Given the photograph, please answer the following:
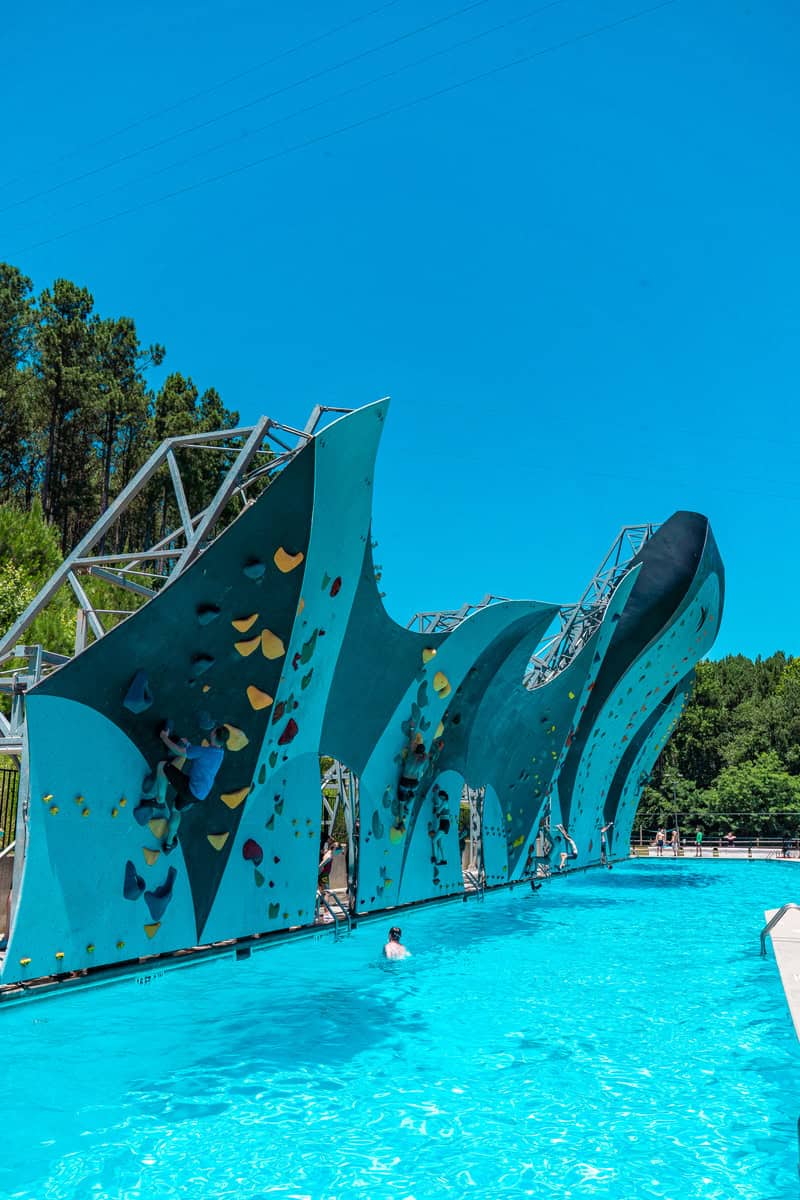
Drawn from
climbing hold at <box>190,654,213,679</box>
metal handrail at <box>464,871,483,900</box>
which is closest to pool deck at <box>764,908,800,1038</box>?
climbing hold at <box>190,654,213,679</box>

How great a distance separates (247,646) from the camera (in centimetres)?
1040

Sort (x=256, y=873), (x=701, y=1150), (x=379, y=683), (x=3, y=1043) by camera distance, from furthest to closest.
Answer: (x=379, y=683) → (x=256, y=873) → (x=3, y=1043) → (x=701, y=1150)

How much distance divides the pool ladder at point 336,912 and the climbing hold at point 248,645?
4.59 meters

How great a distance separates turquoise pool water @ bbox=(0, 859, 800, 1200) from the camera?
5738 mm

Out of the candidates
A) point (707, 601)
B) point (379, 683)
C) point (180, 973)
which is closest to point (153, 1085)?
point (180, 973)

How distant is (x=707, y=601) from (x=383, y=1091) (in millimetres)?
21232

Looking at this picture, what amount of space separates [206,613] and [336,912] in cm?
577

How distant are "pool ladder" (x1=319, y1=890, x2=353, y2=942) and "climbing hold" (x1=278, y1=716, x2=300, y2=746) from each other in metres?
2.92

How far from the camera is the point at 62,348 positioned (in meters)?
30.7

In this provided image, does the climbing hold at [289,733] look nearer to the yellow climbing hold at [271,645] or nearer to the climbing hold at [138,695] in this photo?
the yellow climbing hold at [271,645]

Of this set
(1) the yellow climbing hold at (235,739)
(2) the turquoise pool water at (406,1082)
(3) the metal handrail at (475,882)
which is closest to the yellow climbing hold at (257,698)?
(1) the yellow climbing hold at (235,739)

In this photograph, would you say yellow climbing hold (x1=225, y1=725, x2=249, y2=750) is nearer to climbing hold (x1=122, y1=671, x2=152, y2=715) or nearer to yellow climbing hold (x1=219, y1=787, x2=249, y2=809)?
yellow climbing hold (x1=219, y1=787, x2=249, y2=809)

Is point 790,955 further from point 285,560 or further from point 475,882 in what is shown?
point 475,882

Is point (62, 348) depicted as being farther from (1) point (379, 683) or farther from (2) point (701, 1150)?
(2) point (701, 1150)
